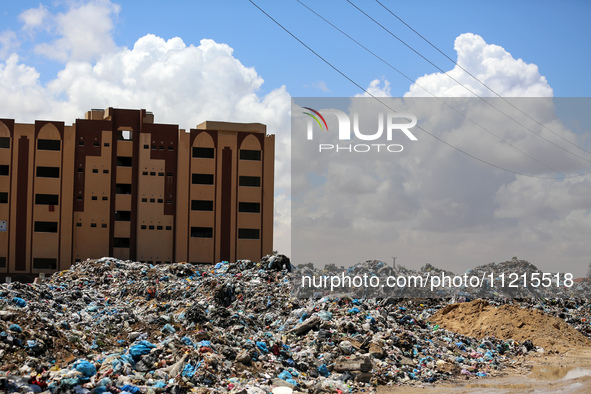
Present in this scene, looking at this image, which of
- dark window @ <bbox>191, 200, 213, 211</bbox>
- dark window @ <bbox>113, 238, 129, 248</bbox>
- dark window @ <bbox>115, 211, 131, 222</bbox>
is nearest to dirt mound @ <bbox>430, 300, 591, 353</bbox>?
dark window @ <bbox>191, 200, 213, 211</bbox>

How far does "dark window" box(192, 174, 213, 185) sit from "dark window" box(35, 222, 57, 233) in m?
9.26

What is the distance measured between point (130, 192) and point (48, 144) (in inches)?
234

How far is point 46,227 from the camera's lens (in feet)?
120

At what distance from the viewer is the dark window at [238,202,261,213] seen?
127 feet

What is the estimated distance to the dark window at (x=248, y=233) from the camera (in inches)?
1527

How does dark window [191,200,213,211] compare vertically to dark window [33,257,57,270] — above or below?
above

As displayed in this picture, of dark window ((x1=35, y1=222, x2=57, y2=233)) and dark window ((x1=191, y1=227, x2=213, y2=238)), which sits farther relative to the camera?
dark window ((x1=191, y1=227, x2=213, y2=238))

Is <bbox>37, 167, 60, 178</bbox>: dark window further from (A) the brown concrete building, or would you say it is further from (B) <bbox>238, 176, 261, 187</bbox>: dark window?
(B) <bbox>238, 176, 261, 187</bbox>: dark window

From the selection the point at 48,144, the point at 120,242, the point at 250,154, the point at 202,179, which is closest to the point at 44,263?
the point at 120,242

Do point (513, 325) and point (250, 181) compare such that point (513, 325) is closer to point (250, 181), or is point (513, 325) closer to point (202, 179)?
point (250, 181)

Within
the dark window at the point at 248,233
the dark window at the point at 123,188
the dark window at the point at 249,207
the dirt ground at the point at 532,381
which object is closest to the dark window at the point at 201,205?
the dark window at the point at 249,207

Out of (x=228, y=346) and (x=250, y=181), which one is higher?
(x=250, y=181)

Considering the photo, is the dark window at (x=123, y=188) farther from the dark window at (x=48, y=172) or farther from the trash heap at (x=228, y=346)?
the trash heap at (x=228, y=346)

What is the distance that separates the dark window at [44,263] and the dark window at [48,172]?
17.4 feet
